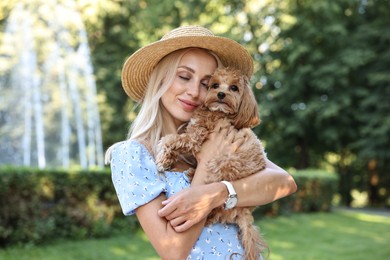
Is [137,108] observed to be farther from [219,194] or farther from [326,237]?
[219,194]

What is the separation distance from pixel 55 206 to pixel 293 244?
510cm

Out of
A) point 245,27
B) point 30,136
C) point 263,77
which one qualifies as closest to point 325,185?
point 263,77

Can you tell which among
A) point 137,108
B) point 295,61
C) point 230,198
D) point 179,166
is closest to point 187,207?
point 230,198

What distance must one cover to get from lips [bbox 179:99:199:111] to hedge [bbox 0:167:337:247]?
6.49 meters

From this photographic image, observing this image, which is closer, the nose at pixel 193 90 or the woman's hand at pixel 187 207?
the woman's hand at pixel 187 207

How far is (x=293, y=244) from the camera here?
10344mm

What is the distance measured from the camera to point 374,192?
27.1 metres

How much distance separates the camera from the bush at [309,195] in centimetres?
1503

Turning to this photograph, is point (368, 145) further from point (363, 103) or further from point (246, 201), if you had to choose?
point (246, 201)

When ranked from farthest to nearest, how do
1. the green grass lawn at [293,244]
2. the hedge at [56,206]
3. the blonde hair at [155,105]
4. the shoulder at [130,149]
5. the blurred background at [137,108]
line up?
the blurred background at [137,108]
the hedge at [56,206]
the green grass lawn at [293,244]
the blonde hair at [155,105]
the shoulder at [130,149]

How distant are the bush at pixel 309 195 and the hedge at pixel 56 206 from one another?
19.5ft

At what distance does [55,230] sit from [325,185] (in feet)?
35.6

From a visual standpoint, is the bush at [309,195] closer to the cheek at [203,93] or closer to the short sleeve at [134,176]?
the cheek at [203,93]

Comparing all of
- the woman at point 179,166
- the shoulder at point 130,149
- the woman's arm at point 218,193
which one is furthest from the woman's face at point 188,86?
the shoulder at point 130,149
